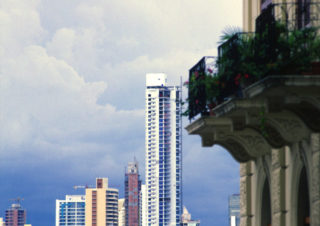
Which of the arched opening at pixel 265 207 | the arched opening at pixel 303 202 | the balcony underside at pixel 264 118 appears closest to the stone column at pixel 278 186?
the balcony underside at pixel 264 118

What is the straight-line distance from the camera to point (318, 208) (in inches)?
725

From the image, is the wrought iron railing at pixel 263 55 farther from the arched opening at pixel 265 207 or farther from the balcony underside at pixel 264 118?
the arched opening at pixel 265 207

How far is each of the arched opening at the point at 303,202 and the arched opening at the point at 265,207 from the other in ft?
9.22

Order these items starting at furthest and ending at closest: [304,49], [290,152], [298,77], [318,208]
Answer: [290,152] < [318,208] < [304,49] < [298,77]

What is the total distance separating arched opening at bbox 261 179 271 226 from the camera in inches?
912

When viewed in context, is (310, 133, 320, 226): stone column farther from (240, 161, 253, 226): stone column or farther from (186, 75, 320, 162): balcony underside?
(240, 161, 253, 226): stone column

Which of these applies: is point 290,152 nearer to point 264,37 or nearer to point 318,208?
point 318,208

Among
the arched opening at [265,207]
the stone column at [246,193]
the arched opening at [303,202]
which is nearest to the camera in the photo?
the arched opening at [303,202]

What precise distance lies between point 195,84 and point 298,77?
16.3ft

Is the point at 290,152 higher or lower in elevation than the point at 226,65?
lower

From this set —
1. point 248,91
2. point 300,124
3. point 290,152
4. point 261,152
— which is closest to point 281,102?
point 248,91

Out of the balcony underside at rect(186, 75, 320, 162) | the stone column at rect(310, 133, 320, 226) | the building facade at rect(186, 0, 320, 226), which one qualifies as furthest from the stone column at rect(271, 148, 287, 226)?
the stone column at rect(310, 133, 320, 226)

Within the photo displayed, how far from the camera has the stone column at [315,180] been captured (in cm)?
1842

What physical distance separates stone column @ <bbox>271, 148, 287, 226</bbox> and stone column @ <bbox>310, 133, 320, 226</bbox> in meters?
2.08
